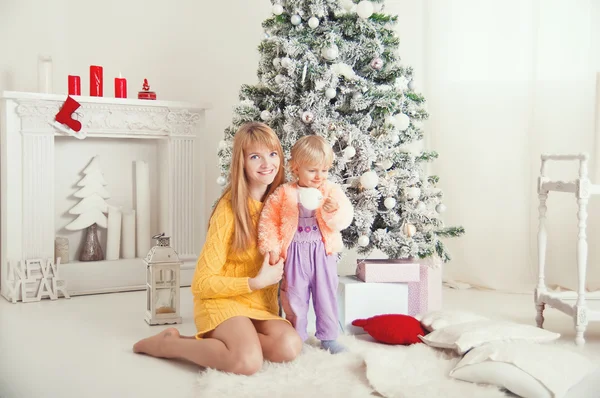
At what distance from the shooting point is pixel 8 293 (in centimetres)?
350

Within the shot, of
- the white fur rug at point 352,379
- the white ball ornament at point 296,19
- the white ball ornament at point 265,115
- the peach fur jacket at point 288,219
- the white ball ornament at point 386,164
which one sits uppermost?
the white ball ornament at point 296,19

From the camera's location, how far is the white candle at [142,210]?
3.95 m

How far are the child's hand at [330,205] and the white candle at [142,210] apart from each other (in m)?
1.89

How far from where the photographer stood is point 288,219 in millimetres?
2367

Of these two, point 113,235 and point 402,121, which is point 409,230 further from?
point 113,235

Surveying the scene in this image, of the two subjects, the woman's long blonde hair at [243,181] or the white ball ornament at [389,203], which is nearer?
the woman's long blonde hair at [243,181]

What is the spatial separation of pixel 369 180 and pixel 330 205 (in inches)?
18.4

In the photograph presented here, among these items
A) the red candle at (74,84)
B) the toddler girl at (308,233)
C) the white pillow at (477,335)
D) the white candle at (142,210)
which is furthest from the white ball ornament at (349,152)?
the red candle at (74,84)

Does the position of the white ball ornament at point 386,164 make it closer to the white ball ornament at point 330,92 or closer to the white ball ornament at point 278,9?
the white ball ornament at point 330,92

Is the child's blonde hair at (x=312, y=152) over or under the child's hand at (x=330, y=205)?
over

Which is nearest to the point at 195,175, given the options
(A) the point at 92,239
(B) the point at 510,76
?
(A) the point at 92,239

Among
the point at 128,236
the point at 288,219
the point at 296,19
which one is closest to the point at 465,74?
the point at 296,19

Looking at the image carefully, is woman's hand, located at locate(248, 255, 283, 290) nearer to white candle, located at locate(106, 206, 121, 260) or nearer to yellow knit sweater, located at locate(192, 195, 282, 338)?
yellow knit sweater, located at locate(192, 195, 282, 338)

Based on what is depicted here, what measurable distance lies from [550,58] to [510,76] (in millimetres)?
248
